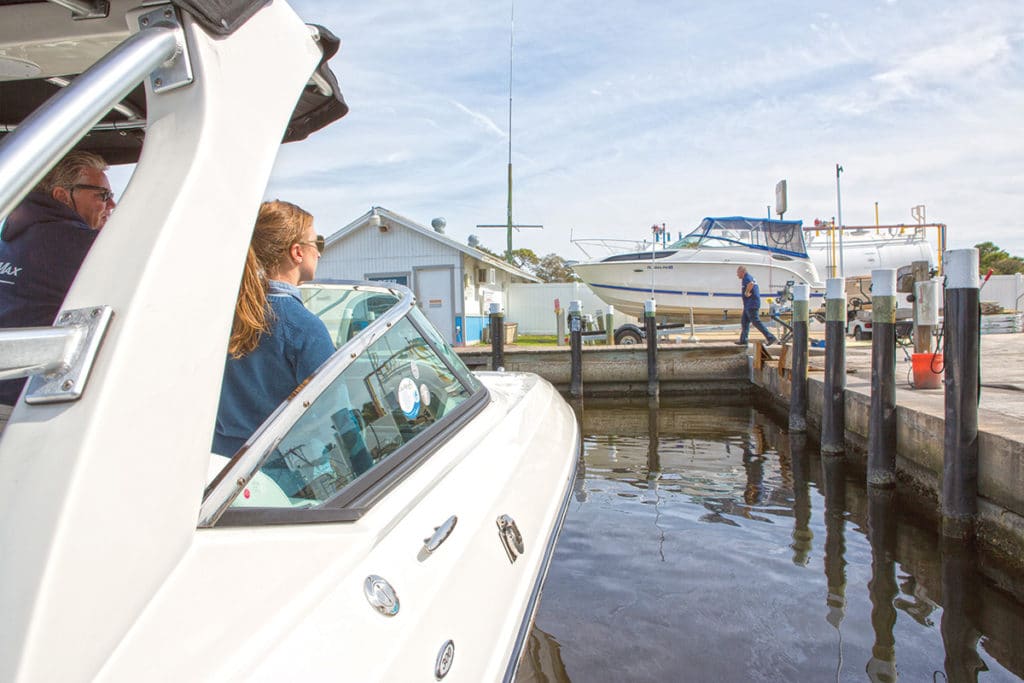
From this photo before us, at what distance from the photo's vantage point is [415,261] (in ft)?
62.6

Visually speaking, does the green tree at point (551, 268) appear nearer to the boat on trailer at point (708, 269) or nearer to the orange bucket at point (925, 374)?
the boat on trailer at point (708, 269)

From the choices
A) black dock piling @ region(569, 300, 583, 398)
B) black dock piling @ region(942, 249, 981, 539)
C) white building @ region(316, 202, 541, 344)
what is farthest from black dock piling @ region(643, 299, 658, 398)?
white building @ region(316, 202, 541, 344)

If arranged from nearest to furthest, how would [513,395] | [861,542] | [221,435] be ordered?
[221,435]
[513,395]
[861,542]

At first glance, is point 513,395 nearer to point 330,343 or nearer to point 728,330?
point 330,343

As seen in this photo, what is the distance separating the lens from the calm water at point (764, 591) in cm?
289

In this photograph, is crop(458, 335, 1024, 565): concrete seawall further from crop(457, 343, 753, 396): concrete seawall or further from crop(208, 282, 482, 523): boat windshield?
crop(208, 282, 482, 523): boat windshield

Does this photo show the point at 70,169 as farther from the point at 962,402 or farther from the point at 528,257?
the point at 528,257

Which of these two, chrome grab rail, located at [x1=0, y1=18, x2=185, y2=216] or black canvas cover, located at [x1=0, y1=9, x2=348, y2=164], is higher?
black canvas cover, located at [x1=0, y1=9, x2=348, y2=164]

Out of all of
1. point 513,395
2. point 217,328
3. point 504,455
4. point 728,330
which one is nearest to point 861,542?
point 513,395

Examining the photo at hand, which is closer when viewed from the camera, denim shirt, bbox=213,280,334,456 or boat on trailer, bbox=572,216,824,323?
denim shirt, bbox=213,280,334,456

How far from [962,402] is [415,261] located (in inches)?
635

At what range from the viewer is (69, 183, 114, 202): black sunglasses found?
177 cm

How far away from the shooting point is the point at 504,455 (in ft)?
7.60

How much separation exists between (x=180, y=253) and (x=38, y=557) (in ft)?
1.34
